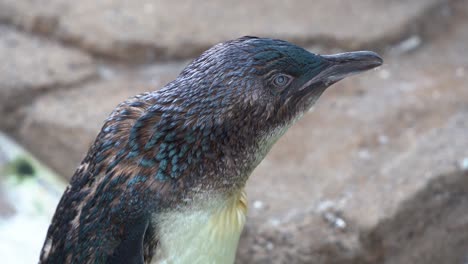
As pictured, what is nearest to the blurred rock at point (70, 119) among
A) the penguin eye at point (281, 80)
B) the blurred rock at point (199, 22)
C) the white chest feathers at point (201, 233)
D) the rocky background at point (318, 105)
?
the rocky background at point (318, 105)

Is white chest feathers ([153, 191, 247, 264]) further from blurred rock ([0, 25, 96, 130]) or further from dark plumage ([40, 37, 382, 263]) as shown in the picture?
blurred rock ([0, 25, 96, 130])

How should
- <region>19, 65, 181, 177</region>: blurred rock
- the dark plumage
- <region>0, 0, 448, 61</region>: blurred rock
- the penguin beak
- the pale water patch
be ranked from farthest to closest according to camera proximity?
1. <region>0, 0, 448, 61</region>: blurred rock
2. <region>19, 65, 181, 177</region>: blurred rock
3. the pale water patch
4. the penguin beak
5. the dark plumage

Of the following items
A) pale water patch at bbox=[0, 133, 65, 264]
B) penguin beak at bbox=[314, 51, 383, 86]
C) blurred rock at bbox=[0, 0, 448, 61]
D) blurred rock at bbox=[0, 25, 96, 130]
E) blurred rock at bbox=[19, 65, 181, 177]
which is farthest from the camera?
blurred rock at bbox=[0, 0, 448, 61]

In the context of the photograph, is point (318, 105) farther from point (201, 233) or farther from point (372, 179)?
point (201, 233)

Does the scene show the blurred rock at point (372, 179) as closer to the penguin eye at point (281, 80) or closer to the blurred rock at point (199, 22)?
the blurred rock at point (199, 22)

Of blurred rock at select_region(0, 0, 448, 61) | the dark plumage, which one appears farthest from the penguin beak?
blurred rock at select_region(0, 0, 448, 61)

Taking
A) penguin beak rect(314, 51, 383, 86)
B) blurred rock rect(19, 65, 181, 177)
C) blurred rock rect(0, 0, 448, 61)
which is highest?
blurred rock rect(0, 0, 448, 61)

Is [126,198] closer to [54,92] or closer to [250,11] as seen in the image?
[54,92]

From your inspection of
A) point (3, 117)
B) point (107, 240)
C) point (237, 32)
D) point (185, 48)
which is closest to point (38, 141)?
point (3, 117)
